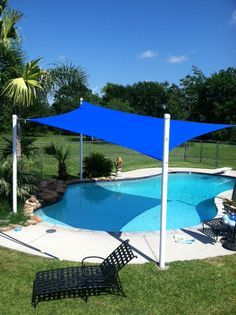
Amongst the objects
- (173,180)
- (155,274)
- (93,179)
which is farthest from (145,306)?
(173,180)

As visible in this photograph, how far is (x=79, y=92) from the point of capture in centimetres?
4528

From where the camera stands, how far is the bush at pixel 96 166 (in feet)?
51.2

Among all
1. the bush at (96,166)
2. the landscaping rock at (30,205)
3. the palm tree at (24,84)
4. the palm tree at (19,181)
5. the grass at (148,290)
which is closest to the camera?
the grass at (148,290)

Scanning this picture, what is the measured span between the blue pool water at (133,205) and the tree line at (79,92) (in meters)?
3.51

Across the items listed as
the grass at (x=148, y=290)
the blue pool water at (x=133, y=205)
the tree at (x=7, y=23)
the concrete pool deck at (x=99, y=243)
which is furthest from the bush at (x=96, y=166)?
the grass at (x=148, y=290)

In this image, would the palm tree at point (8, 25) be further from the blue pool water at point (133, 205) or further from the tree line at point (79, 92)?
the blue pool water at point (133, 205)

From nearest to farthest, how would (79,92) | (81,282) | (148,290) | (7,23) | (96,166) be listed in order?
(81,282), (148,290), (7,23), (96,166), (79,92)

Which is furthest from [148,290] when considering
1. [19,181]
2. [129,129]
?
[19,181]

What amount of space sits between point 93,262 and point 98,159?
944cm

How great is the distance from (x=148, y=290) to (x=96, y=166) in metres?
10.5

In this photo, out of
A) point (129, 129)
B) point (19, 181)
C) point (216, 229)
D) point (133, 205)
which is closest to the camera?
point (216, 229)

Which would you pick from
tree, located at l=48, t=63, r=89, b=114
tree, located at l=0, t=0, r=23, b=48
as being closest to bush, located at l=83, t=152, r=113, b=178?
tree, located at l=0, t=0, r=23, b=48

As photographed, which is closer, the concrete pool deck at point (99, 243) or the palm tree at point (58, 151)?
the concrete pool deck at point (99, 243)

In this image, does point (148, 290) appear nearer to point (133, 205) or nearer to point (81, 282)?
point (81, 282)
